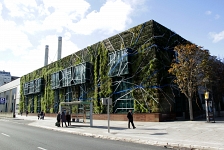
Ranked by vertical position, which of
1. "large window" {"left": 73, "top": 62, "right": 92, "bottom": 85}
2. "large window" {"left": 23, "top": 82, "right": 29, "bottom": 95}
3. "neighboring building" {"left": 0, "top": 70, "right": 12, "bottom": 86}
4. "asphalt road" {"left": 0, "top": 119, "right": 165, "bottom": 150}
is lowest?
"asphalt road" {"left": 0, "top": 119, "right": 165, "bottom": 150}

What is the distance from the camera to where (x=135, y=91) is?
25594 millimetres

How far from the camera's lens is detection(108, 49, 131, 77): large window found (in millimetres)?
26641

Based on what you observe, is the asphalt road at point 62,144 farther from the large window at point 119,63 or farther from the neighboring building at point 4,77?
the neighboring building at point 4,77

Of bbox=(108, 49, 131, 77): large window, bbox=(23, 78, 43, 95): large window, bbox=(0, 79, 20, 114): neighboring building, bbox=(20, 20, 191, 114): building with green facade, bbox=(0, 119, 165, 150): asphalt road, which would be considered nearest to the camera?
bbox=(0, 119, 165, 150): asphalt road

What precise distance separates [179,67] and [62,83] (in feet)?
80.8

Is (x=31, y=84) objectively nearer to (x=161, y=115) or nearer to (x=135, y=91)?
(x=135, y=91)

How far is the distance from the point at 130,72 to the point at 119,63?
87.5 inches

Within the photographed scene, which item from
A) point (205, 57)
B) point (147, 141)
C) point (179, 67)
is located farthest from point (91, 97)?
point (147, 141)

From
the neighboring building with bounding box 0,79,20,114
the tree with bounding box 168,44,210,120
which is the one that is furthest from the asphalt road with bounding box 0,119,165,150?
the neighboring building with bounding box 0,79,20,114

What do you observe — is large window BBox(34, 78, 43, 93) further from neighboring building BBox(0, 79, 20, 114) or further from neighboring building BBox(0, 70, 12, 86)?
neighboring building BBox(0, 70, 12, 86)

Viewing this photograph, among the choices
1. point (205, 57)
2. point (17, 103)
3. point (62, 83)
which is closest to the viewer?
point (205, 57)

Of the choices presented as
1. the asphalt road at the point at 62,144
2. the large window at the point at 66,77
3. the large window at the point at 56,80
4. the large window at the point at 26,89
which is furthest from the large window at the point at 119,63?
the large window at the point at 26,89

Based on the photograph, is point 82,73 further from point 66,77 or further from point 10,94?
point 10,94

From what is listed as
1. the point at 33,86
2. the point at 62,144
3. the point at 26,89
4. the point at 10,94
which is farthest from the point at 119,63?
the point at 10,94
